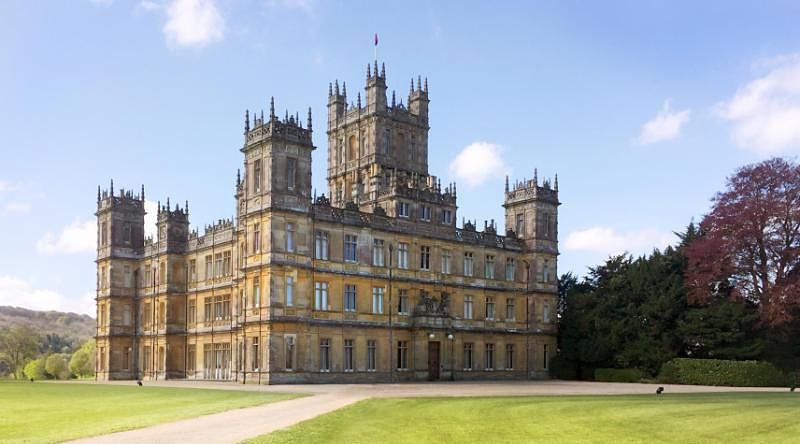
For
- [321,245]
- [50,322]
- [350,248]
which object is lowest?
[50,322]

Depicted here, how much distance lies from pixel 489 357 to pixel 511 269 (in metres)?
6.62

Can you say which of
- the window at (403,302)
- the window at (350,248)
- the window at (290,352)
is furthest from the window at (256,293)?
the window at (403,302)

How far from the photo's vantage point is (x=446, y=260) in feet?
188

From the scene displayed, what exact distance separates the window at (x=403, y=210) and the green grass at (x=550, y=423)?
25486 mm

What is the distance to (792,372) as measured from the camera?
51.8 meters

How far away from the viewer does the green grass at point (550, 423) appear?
1906cm

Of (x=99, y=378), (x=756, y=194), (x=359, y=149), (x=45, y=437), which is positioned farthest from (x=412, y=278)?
(x=45, y=437)

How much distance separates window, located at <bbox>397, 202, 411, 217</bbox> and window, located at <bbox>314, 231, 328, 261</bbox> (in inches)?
238

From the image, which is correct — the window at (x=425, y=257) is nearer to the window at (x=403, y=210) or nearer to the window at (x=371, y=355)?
the window at (x=403, y=210)

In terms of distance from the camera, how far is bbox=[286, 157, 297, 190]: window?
159ft

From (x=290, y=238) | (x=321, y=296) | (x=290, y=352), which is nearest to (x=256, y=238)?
(x=290, y=238)

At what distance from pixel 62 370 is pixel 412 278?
44.5 m

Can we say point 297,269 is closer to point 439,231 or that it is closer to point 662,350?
point 439,231

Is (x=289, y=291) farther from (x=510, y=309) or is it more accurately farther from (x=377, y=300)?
(x=510, y=309)
